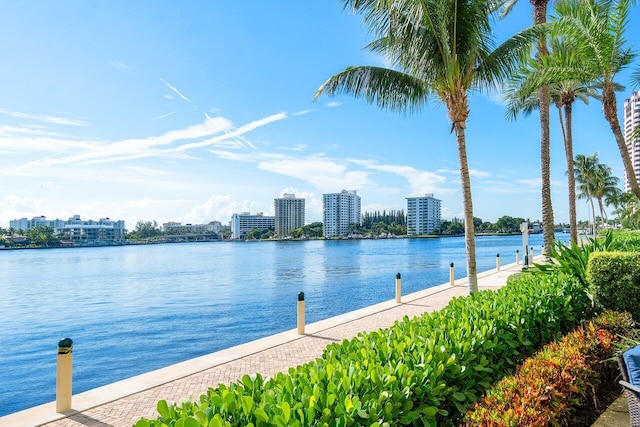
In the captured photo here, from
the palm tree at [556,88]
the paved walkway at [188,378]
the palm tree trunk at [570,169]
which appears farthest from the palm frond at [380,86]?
the palm tree trunk at [570,169]

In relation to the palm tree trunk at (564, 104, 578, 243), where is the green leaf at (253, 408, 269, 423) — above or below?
below

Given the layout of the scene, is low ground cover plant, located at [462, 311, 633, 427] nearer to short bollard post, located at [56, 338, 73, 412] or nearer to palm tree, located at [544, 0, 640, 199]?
short bollard post, located at [56, 338, 73, 412]

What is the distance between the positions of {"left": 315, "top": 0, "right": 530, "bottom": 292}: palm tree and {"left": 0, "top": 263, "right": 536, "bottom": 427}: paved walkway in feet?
13.8

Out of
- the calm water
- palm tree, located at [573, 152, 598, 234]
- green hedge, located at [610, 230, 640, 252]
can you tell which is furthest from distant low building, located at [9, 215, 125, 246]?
green hedge, located at [610, 230, 640, 252]

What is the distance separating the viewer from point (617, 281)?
7.45 meters

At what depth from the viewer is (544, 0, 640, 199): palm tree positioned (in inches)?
514

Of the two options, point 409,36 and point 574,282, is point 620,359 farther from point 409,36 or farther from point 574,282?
point 409,36

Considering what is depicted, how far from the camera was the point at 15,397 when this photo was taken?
11891 millimetres

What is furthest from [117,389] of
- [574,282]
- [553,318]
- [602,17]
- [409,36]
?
[602,17]

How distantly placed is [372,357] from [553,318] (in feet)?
12.6

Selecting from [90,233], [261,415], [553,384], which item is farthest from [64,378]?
[90,233]

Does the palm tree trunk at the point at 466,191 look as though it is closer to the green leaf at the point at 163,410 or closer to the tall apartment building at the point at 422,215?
the green leaf at the point at 163,410

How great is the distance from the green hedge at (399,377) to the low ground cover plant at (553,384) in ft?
0.98

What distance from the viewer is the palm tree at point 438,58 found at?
1072 centimetres
